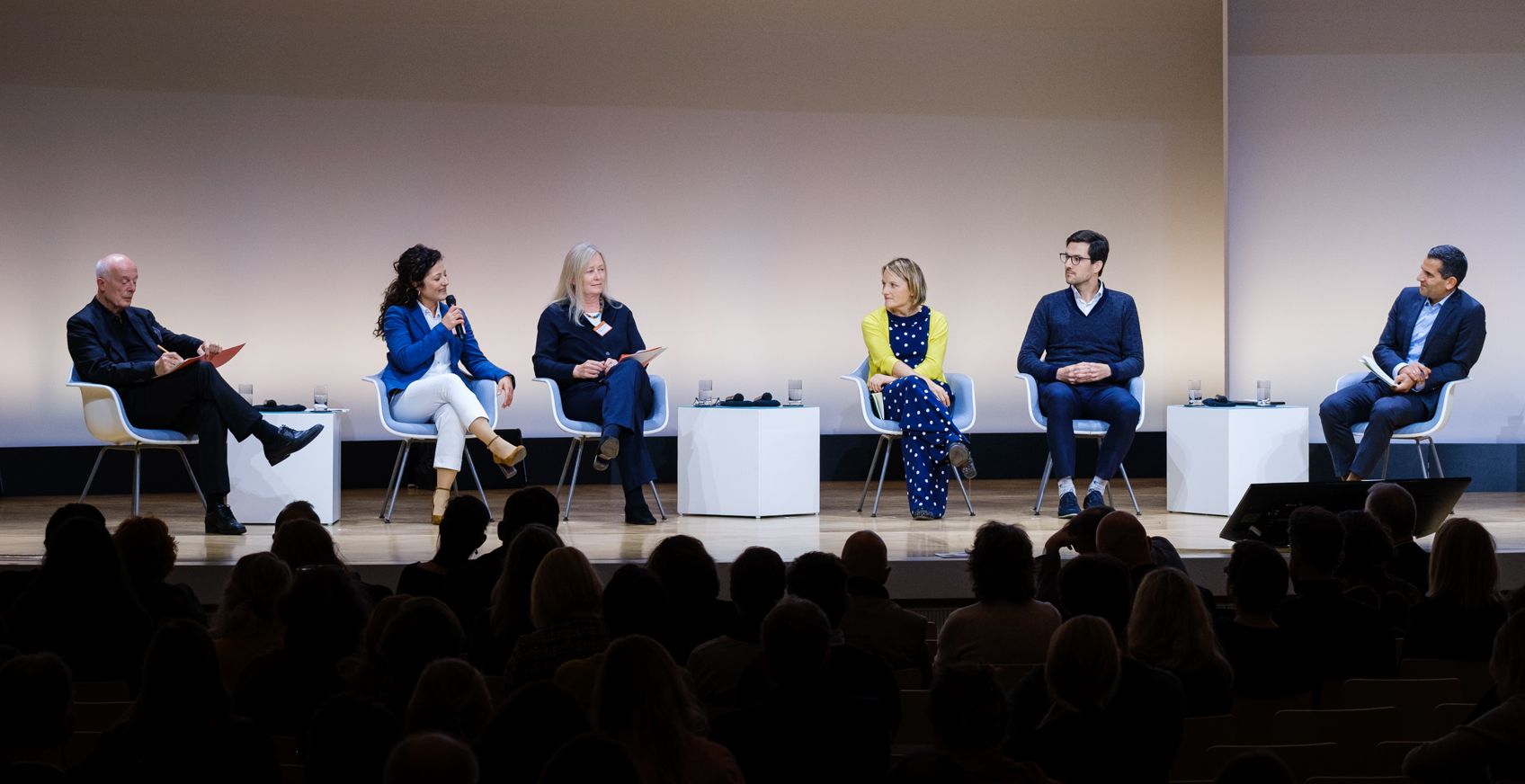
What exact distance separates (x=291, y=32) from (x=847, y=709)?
6032mm

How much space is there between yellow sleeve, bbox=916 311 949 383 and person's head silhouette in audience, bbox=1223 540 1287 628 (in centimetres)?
314

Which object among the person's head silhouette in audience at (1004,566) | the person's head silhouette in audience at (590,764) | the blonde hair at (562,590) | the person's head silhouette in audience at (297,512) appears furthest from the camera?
the person's head silhouette in audience at (297,512)

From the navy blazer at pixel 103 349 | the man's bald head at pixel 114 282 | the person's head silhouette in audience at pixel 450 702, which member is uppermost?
the man's bald head at pixel 114 282

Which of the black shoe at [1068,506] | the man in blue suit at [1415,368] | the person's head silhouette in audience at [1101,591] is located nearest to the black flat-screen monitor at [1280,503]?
the black shoe at [1068,506]

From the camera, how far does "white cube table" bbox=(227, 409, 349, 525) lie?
5051mm

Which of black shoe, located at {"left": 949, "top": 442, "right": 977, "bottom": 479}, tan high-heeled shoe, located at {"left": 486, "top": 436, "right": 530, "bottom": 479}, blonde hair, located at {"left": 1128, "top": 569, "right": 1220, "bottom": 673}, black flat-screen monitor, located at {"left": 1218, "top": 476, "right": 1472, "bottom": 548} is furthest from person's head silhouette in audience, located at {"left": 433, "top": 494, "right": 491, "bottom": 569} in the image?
black shoe, located at {"left": 949, "top": 442, "right": 977, "bottom": 479}

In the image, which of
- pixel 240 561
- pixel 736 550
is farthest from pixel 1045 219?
pixel 240 561

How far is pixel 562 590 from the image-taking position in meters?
2.38

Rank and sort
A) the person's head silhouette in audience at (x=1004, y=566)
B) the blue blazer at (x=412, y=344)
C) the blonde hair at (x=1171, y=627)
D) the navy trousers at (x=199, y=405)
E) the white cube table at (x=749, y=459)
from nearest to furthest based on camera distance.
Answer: the blonde hair at (x=1171, y=627)
the person's head silhouette in audience at (x=1004, y=566)
the navy trousers at (x=199, y=405)
the blue blazer at (x=412, y=344)
the white cube table at (x=749, y=459)

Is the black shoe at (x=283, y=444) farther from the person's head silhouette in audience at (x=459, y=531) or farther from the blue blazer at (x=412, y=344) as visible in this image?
the person's head silhouette in audience at (x=459, y=531)

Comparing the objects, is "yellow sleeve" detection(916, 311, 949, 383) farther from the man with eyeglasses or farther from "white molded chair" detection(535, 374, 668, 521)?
"white molded chair" detection(535, 374, 668, 521)

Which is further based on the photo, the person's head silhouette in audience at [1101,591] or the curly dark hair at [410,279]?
the curly dark hair at [410,279]

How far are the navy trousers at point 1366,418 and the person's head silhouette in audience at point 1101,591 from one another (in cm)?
351

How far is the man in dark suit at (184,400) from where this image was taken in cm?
481
